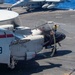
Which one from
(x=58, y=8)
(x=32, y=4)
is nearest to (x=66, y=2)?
(x=58, y=8)

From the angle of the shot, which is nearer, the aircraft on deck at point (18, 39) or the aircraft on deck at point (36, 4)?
the aircraft on deck at point (18, 39)

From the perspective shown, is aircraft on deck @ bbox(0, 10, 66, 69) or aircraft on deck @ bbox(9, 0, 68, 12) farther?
aircraft on deck @ bbox(9, 0, 68, 12)

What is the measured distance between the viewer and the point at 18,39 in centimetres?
1290

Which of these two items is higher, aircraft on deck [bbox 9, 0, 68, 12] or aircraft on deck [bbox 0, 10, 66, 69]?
aircraft on deck [bbox 0, 10, 66, 69]

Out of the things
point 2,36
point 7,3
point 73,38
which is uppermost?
point 2,36

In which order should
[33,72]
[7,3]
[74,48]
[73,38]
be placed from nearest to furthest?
[33,72], [74,48], [73,38], [7,3]

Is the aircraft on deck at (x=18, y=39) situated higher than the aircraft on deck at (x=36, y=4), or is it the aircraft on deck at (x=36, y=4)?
the aircraft on deck at (x=18, y=39)

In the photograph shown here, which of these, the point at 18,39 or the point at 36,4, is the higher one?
the point at 18,39

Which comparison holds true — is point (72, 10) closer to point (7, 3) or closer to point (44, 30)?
point (7, 3)

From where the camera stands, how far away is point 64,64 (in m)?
14.1

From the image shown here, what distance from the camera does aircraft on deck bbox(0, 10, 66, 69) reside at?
12.1 metres

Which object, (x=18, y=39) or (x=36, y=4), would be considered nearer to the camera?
(x=18, y=39)

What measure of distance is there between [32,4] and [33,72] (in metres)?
25.3

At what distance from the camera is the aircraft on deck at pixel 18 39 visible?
39.6 ft
